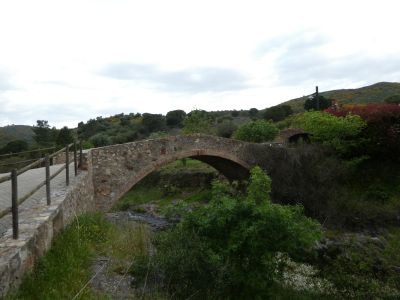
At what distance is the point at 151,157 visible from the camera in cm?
1445

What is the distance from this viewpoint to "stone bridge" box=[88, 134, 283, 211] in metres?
13.3

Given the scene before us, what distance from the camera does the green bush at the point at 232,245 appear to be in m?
6.00

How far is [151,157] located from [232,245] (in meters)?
8.11

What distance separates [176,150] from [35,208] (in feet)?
32.1

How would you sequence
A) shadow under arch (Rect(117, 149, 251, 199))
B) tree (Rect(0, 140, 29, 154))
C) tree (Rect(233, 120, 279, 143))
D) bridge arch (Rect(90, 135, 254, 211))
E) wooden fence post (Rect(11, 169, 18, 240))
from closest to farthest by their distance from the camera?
wooden fence post (Rect(11, 169, 18, 240)) < bridge arch (Rect(90, 135, 254, 211)) < shadow under arch (Rect(117, 149, 251, 199)) < tree (Rect(233, 120, 279, 143)) < tree (Rect(0, 140, 29, 154))

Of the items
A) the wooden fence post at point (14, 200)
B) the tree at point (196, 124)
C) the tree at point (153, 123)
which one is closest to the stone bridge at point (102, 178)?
the wooden fence post at point (14, 200)

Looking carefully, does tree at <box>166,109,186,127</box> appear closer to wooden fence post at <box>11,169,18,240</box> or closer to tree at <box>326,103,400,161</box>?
tree at <box>326,103,400,161</box>

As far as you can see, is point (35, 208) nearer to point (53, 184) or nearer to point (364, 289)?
point (53, 184)

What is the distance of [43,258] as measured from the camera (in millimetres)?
4344

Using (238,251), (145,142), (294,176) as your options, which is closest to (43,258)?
(238,251)

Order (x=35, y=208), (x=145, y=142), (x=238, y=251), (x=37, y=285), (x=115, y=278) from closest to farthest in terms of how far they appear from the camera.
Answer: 1. (x=37, y=285)
2. (x=115, y=278)
3. (x=35, y=208)
4. (x=238, y=251)
5. (x=145, y=142)

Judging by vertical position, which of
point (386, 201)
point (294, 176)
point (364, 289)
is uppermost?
point (294, 176)

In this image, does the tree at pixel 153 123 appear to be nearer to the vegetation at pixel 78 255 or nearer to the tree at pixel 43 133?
the tree at pixel 43 133

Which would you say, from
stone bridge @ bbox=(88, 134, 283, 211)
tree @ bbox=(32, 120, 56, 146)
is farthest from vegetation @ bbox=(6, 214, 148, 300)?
tree @ bbox=(32, 120, 56, 146)
